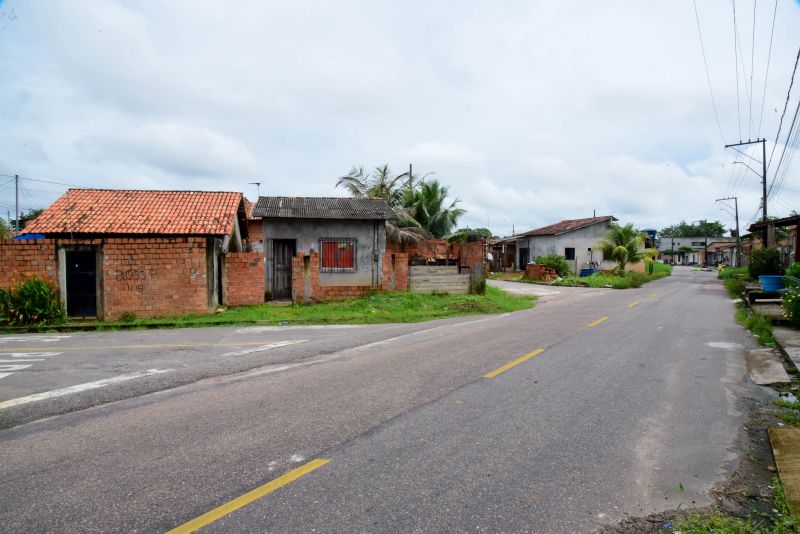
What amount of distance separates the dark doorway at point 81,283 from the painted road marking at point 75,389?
30.2 feet

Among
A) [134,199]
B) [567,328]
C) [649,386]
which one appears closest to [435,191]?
[134,199]

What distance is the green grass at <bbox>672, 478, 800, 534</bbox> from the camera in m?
3.37

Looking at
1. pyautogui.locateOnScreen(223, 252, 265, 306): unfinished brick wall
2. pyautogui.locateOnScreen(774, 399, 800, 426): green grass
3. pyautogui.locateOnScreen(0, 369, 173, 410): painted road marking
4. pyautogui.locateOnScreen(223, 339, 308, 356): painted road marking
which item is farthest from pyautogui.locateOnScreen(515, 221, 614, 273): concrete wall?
pyautogui.locateOnScreen(0, 369, 173, 410): painted road marking

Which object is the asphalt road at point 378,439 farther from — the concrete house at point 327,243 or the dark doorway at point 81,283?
the concrete house at point 327,243

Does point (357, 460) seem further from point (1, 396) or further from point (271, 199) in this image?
point (271, 199)

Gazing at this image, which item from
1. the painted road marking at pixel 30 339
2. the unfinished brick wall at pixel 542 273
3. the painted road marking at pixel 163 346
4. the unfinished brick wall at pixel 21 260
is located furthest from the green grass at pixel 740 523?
the unfinished brick wall at pixel 542 273

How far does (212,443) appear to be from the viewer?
480cm

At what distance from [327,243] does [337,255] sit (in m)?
0.61

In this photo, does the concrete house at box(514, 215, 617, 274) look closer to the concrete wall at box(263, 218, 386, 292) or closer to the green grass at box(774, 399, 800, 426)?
the concrete wall at box(263, 218, 386, 292)

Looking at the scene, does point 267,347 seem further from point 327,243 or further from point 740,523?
point 327,243

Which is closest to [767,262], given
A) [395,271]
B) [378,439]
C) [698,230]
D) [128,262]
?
[395,271]

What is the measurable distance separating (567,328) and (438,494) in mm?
9434

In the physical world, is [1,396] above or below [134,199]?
below

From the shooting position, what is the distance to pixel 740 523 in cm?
346
